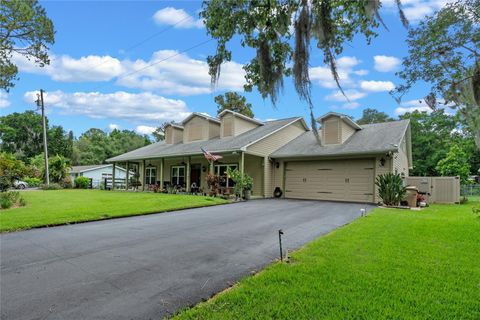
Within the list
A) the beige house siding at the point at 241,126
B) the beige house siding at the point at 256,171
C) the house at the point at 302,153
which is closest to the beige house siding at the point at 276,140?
the house at the point at 302,153

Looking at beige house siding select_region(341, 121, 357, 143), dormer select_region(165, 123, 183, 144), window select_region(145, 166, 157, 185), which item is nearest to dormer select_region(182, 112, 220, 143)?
dormer select_region(165, 123, 183, 144)

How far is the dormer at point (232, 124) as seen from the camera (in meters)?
19.8

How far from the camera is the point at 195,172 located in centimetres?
2169

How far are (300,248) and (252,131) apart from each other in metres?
15.0

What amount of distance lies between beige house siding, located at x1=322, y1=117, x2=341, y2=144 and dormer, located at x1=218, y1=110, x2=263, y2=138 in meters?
5.74

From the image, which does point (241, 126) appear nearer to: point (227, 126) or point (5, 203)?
point (227, 126)

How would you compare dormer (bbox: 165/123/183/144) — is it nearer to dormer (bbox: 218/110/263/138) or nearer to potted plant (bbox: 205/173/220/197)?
dormer (bbox: 218/110/263/138)

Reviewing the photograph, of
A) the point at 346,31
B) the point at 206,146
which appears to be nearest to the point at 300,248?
the point at 346,31

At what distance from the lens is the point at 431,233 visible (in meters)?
6.62

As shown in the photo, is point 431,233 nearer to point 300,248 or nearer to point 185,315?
point 300,248

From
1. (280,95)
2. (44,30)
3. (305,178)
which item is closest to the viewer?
(280,95)

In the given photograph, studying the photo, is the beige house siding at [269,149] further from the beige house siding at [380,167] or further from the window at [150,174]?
the window at [150,174]

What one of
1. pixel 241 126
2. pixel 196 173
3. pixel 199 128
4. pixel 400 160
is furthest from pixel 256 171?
pixel 400 160

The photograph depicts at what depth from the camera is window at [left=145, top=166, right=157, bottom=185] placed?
990 inches
